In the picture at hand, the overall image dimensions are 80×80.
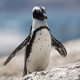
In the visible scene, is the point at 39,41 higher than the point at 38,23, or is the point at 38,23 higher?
the point at 38,23

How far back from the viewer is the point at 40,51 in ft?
11.3

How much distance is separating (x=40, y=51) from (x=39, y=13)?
1.39ft

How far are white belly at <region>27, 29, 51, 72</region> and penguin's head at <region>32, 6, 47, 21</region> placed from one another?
144mm

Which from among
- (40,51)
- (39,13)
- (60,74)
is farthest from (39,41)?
(60,74)

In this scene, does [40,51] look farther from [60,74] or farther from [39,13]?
[60,74]

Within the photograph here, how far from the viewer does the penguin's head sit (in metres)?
3.42

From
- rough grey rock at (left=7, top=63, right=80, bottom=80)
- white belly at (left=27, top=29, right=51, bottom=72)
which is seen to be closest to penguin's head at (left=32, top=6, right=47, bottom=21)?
white belly at (left=27, top=29, right=51, bottom=72)

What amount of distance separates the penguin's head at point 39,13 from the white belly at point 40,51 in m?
0.14

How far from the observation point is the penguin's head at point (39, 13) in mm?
3417

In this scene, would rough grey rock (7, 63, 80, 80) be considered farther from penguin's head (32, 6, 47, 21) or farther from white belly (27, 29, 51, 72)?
penguin's head (32, 6, 47, 21)

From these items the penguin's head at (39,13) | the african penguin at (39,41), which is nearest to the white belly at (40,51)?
the african penguin at (39,41)

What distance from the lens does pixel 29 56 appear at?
3.57 m

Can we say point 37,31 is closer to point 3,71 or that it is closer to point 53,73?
point 53,73

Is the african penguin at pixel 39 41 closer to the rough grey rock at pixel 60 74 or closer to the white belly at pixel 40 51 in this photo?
the white belly at pixel 40 51
